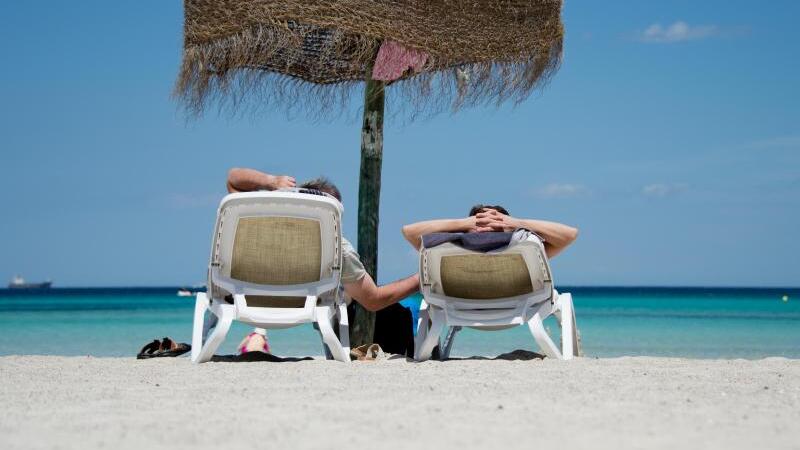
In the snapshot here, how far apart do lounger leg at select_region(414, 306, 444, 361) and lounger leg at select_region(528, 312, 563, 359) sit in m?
0.52

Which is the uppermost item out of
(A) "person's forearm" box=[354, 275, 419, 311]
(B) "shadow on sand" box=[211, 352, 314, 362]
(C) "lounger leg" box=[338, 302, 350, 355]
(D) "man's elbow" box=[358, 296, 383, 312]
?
(A) "person's forearm" box=[354, 275, 419, 311]

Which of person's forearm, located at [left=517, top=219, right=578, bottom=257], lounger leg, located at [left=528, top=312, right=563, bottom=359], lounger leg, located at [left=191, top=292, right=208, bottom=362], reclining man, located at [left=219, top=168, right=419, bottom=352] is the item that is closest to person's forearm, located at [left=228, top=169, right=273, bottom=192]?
reclining man, located at [left=219, top=168, right=419, bottom=352]

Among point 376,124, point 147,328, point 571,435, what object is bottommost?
point 147,328

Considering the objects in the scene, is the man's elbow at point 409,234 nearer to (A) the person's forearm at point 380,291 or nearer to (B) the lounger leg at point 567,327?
(A) the person's forearm at point 380,291

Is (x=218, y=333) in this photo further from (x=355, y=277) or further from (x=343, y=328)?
(x=355, y=277)

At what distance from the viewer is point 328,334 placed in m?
4.93

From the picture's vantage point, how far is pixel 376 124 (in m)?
6.43

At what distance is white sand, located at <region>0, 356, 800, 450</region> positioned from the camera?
268 cm

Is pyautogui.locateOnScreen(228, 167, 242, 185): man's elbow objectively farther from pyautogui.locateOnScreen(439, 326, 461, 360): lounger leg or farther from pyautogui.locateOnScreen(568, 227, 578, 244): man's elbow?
pyautogui.locateOnScreen(568, 227, 578, 244): man's elbow

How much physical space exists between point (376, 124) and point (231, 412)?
11.8 ft

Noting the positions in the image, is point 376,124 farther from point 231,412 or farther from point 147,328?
point 147,328

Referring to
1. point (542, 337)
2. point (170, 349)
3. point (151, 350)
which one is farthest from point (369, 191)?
point (542, 337)

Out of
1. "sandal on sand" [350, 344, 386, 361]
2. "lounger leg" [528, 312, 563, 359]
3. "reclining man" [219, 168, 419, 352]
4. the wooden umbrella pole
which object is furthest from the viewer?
the wooden umbrella pole

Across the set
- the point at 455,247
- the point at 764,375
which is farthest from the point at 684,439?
the point at 455,247
